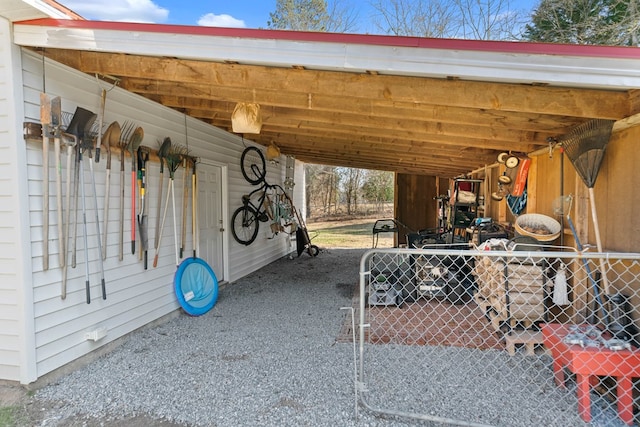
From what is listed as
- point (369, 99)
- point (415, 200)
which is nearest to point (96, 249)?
point (369, 99)

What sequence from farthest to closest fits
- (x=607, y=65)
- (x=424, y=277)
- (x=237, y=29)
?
(x=424, y=277)
(x=237, y=29)
(x=607, y=65)

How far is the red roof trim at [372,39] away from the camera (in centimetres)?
201

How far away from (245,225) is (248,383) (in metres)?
3.77

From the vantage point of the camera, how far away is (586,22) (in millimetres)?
7898

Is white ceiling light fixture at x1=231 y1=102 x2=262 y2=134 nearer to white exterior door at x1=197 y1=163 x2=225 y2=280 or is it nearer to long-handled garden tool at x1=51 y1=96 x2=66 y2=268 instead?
long-handled garden tool at x1=51 y1=96 x2=66 y2=268

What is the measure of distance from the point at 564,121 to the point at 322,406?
307 cm

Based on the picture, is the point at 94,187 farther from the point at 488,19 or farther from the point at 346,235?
the point at 488,19

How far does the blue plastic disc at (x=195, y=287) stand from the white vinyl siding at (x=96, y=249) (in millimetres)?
124

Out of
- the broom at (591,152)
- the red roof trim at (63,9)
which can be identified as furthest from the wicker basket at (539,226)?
the red roof trim at (63,9)

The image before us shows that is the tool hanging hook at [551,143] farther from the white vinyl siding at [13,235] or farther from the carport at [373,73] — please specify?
the white vinyl siding at [13,235]

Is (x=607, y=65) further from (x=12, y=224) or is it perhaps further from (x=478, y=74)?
(x=12, y=224)

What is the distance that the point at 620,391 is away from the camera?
2148mm

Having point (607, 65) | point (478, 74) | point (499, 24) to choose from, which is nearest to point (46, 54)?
point (478, 74)

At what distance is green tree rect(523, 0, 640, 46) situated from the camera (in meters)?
7.34
